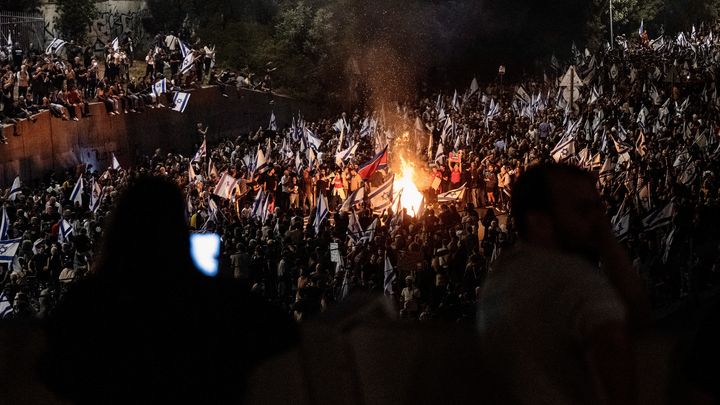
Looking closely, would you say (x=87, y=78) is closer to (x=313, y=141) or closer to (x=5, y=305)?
(x=313, y=141)

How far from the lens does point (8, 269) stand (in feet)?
48.6

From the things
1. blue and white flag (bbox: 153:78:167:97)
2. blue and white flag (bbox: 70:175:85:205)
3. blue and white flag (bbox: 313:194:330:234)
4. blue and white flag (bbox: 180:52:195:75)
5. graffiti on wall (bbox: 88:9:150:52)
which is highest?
graffiti on wall (bbox: 88:9:150:52)

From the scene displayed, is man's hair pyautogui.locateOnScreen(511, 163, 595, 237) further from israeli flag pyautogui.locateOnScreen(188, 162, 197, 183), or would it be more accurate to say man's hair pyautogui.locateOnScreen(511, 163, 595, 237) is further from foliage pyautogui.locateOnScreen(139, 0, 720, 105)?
foliage pyautogui.locateOnScreen(139, 0, 720, 105)

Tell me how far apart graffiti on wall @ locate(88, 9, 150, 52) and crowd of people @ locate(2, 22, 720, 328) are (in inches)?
454

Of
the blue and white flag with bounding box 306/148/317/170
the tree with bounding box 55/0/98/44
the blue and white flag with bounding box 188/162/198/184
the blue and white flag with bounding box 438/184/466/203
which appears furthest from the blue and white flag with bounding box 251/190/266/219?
the tree with bounding box 55/0/98/44

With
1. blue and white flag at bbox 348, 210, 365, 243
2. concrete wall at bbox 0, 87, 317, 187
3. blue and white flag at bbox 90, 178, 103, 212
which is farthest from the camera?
concrete wall at bbox 0, 87, 317, 187

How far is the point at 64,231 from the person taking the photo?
16.1 meters

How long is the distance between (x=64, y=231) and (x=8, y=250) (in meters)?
1.41

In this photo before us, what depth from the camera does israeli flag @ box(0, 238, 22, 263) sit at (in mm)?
14641

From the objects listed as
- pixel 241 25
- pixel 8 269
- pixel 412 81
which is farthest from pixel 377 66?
pixel 8 269

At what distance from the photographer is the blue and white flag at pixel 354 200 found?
1776 centimetres

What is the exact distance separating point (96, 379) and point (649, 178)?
52.2ft

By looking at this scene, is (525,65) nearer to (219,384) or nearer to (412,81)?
(412,81)

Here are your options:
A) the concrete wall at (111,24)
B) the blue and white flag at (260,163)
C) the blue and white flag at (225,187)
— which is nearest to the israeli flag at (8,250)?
the blue and white flag at (225,187)
